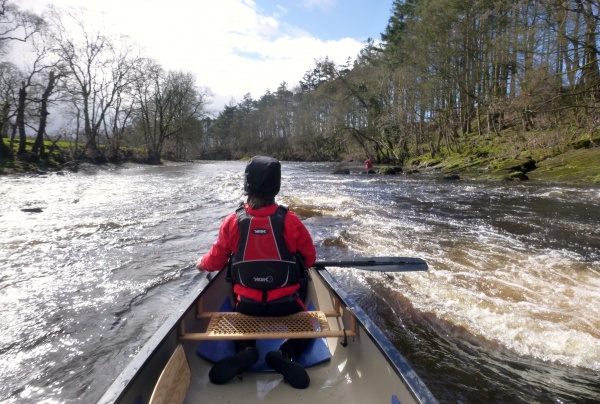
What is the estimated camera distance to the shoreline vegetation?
49.5 ft

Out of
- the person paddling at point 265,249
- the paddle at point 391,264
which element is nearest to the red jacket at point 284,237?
the person paddling at point 265,249

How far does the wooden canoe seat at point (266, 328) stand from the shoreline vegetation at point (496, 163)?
48.4 ft

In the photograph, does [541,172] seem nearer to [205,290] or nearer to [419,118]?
[419,118]

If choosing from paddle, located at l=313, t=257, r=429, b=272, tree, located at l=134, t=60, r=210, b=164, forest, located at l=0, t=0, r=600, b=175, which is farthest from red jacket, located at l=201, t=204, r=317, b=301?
tree, located at l=134, t=60, r=210, b=164

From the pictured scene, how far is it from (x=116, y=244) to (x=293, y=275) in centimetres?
558

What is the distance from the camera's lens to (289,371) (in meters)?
2.42

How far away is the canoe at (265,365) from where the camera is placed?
1963 millimetres

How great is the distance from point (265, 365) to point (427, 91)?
2517 centimetres

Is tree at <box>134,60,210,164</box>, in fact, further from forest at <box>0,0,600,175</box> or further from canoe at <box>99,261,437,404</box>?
canoe at <box>99,261,437,404</box>

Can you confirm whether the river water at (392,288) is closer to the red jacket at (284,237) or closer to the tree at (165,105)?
the red jacket at (284,237)

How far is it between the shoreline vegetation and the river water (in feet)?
17.1

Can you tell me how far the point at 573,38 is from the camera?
435 inches

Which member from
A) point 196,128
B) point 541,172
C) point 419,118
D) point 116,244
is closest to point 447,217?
point 116,244

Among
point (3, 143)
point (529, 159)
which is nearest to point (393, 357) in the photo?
point (529, 159)
